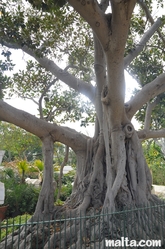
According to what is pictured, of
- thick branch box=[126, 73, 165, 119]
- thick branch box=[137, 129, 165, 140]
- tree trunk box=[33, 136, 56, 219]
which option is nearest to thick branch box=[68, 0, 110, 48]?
thick branch box=[126, 73, 165, 119]

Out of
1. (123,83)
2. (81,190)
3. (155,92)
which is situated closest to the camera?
(123,83)

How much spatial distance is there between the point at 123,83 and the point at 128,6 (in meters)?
1.55

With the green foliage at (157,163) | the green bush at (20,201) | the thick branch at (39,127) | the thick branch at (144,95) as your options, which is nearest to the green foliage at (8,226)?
the thick branch at (39,127)

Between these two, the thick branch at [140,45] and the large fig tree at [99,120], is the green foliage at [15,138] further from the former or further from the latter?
the thick branch at [140,45]

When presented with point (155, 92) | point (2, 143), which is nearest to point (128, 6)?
point (155, 92)

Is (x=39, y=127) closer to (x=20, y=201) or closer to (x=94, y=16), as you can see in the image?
(x=94, y=16)

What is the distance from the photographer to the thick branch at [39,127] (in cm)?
543

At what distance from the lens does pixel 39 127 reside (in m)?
5.84

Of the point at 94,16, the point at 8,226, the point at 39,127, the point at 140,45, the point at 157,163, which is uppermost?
the point at 140,45

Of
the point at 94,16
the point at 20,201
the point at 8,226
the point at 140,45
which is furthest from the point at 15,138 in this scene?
the point at 8,226

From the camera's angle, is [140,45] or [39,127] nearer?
[39,127]

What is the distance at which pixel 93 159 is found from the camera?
20.9ft

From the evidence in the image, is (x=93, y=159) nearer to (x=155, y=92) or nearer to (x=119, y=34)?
(x=155, y=92)

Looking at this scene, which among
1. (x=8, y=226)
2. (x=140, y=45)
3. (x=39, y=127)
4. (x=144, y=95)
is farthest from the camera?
(x=140, y=45)
